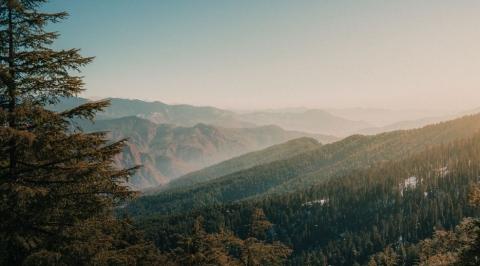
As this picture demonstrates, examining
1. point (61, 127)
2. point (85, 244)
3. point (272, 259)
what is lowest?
point (272, 259)

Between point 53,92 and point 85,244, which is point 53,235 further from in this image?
point 53,92

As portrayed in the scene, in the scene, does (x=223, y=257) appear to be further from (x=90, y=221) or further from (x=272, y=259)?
(x=90, y=221)

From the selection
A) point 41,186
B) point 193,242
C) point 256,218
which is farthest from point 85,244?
point 256,218

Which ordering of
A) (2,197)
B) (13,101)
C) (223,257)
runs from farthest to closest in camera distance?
1. (223,257)
2. (13,101)
3. (2,197)

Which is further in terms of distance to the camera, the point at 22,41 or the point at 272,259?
the point at 272,259

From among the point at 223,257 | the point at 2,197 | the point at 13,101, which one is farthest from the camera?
the point at 223,257

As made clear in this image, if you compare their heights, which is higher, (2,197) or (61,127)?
(61,127)

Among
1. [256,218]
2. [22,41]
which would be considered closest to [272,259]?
[256,218]
